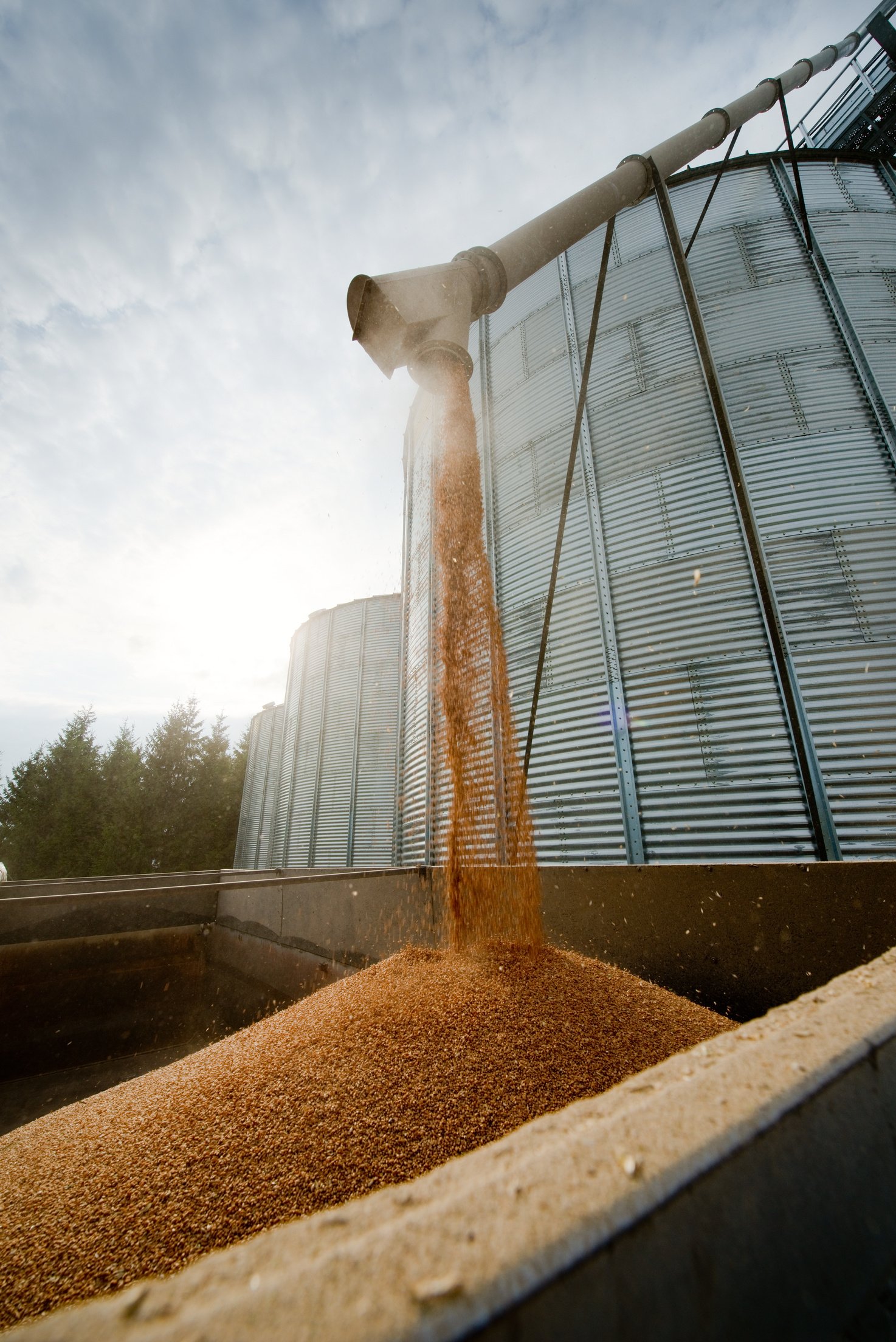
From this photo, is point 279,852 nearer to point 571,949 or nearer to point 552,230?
point 571,949

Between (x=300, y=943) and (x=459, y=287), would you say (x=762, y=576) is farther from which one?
(x=300, y=943)

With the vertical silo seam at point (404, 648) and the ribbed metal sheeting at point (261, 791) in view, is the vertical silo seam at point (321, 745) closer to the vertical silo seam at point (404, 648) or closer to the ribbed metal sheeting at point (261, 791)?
the ribbed metal sheeting at point (261, 791)

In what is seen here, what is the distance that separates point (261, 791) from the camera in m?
17.8

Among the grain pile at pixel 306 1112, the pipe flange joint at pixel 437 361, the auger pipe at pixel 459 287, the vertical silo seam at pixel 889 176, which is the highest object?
the vertical silo seam at pixel 889 176

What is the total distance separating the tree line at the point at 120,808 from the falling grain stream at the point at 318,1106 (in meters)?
21.5

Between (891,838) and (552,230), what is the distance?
179 inches

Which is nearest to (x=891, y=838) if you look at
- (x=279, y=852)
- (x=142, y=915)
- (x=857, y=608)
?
(x=857, y=608)

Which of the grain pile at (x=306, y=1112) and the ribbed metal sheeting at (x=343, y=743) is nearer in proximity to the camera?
the grain pile at (x=306, y=1112)

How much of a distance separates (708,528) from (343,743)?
978 cm

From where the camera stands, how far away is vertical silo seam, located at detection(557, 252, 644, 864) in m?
4.36

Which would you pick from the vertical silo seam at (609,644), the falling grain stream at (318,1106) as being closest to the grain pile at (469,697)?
the falling grain stream at (318,1106)

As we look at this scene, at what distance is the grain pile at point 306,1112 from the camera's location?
99 cm

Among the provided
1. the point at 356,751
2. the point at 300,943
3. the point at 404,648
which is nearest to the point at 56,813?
the point at 356,751

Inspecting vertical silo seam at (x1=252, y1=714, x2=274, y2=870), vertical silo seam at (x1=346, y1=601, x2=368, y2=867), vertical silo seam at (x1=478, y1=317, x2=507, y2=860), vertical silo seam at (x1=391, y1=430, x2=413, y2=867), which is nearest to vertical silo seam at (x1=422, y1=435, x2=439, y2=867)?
vertical silo seam at (x1=478, y1=317, x2=507, y2=860)
